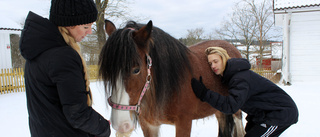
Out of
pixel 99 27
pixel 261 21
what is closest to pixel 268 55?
pixel 261 21

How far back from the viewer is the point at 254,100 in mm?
1954

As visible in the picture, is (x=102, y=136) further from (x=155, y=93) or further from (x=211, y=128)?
(x=211, y=128)

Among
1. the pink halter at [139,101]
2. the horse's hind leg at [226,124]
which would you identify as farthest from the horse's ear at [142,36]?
the horse's hind leg at [226,124]

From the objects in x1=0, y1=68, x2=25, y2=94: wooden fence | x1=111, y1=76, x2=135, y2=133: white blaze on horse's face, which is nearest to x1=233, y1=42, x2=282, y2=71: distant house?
x1=111, y1=76, x2=135, y2=133: white blaze on horse's face

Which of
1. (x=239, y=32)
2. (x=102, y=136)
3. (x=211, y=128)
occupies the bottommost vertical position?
(x=211, y=128)

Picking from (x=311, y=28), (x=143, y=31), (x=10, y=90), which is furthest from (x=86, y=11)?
(x=311, y=28)

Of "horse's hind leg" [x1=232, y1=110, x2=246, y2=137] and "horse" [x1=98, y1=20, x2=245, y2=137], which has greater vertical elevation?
"horse" [x1=98, y1=20, x2=245, y2=137]

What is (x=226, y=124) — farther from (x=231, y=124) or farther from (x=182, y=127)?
(x=182, y=127)

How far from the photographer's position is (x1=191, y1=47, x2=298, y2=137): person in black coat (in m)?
1.80

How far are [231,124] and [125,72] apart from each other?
8.18 ft

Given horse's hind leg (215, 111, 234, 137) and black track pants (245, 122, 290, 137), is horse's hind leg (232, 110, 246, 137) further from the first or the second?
black track pants (245, 122, 290, 137)

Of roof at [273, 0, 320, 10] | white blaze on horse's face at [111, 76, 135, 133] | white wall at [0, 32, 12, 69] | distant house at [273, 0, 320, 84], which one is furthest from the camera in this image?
white wall at [0, 32, 12, 69]

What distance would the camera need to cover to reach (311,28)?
27.1ft

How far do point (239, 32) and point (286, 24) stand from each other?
395 inches
